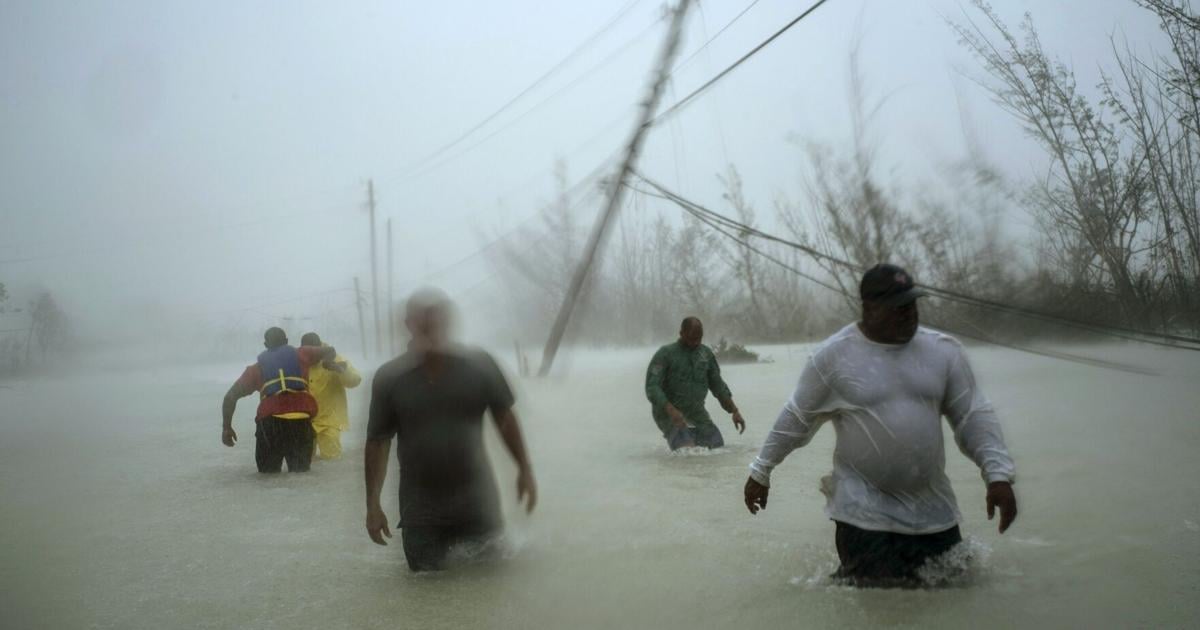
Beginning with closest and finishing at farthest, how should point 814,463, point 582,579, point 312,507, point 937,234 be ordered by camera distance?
point 582,579 < point 312,507 < point 814,463 < point 937,234

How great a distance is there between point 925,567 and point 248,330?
22.8m

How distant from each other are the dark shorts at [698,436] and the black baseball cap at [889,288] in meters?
6.24

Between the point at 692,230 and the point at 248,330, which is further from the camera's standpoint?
the point at 692,230

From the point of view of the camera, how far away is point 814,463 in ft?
35.0

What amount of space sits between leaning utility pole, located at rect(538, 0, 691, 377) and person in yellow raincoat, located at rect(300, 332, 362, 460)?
18.0 feet

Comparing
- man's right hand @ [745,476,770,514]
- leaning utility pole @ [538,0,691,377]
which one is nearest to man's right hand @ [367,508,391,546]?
man's right hand @ [745,476,770,514]

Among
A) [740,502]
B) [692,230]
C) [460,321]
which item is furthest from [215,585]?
[692,230]

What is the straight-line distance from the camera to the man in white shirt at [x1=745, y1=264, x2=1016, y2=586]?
13.7 ft

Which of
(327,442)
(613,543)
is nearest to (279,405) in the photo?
(327,442)

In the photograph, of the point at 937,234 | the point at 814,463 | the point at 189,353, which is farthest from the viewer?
the point at 189,353

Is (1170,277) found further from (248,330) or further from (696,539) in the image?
(248,330)

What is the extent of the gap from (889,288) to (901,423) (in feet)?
1.85

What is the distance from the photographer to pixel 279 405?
10242mm

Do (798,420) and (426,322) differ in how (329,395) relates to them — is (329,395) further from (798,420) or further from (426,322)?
(798,420)
